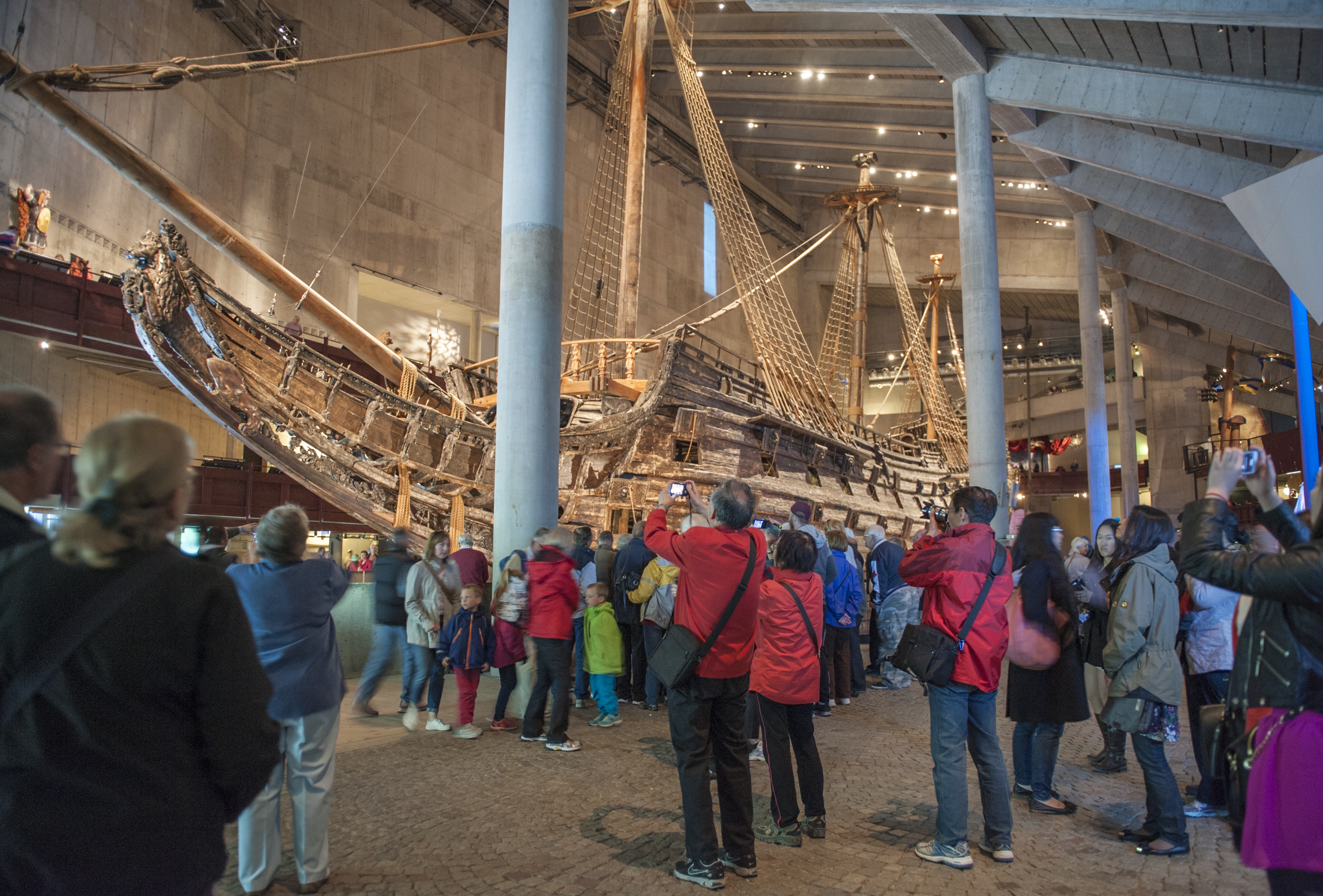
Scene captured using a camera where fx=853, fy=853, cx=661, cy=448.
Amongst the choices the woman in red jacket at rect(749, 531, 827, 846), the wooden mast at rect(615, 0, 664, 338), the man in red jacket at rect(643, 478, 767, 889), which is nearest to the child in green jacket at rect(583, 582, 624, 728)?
the woman in red jacket at rect(749, 531, 827, 846)

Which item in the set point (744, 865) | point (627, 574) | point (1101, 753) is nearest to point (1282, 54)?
point (1101, 753)

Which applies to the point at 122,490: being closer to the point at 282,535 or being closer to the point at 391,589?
the point at 282,535

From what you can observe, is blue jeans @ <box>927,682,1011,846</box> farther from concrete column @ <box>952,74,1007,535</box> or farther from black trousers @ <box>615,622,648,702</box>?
concrete column @ <box>952,74,1007,535</box>

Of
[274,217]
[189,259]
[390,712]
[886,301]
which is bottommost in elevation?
[390,712]

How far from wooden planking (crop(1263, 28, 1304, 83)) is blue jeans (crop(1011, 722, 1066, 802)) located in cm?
835

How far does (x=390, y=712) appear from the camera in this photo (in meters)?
6.20

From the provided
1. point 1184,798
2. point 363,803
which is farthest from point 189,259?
point 1184,798

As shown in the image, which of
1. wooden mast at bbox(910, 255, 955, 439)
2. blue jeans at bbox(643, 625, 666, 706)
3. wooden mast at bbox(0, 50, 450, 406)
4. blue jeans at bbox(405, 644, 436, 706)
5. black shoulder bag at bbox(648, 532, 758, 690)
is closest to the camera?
black shoulder bag at bbox(648, 532, 758, 690)

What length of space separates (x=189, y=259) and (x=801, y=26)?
561 inches

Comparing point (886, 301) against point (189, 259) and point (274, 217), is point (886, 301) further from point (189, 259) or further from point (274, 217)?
point (189, 259)

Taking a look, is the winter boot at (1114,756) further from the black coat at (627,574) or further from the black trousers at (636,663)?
the black trousers at (636,663)

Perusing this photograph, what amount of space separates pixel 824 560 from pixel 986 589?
2672mm

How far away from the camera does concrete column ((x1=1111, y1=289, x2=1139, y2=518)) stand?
22031mm

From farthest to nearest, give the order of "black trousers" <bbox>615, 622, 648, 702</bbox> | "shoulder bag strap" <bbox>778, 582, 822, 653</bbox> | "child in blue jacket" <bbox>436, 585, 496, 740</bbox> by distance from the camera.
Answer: "black trousers" <bbox>615, 622, 648, 702</bbox>
"child in blue jacket" <bbox>436, 585, 496, 740</bbox>
"shoulder bag strap" <bbox>778, 582, 822, 653</bbox>
